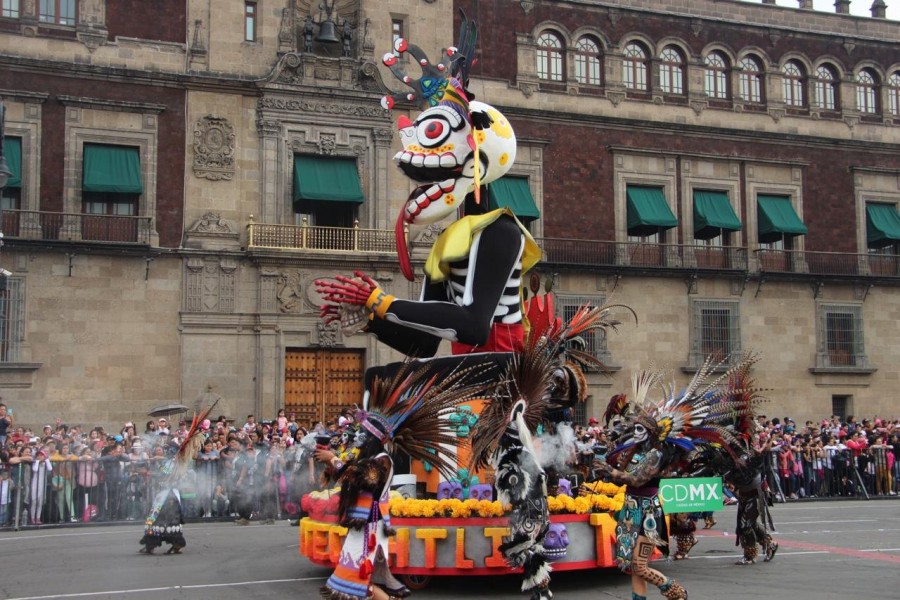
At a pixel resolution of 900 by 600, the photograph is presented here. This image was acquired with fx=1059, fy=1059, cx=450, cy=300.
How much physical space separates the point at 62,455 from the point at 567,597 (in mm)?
11409

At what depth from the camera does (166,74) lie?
88.9ft

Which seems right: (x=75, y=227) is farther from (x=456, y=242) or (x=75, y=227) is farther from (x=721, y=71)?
(x=721, y=71)

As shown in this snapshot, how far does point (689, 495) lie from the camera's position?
10758mm

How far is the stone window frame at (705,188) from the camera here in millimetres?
32938

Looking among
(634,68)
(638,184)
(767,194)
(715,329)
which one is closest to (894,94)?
(767,194)

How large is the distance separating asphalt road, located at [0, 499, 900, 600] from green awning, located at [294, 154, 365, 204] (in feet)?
41.7

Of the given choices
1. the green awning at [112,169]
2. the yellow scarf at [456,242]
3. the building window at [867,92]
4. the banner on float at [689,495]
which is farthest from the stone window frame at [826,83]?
the yellow scarf at [456,242]

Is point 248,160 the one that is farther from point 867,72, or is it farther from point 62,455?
point 867,72

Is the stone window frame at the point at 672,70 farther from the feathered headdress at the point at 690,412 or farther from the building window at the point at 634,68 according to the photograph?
the feathered headdress at the point at 690,412

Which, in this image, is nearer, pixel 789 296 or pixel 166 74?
pixel 166 74

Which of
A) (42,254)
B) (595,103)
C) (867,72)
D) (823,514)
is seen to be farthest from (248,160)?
(867,72)

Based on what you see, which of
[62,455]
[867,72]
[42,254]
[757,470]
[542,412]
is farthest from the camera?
[867,72]

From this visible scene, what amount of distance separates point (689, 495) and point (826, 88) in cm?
2849

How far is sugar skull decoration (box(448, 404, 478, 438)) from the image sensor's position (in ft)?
30.3
